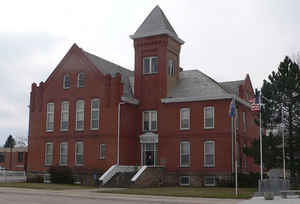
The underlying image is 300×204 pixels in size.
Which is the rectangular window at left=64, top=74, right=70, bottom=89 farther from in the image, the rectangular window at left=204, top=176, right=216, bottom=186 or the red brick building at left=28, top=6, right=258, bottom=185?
the rectangular window at left=204, top=176, right=216, bottom=186

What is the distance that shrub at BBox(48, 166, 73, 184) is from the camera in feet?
142

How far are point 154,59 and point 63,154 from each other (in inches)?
543

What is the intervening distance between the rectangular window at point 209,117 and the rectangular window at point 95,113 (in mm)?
10863

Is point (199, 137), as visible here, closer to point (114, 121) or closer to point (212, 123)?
point (212, 123)

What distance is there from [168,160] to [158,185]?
9.72 feet

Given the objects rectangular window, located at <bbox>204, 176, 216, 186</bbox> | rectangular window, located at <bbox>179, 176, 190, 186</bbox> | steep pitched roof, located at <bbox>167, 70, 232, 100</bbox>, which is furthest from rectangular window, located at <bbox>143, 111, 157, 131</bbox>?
rectangular window, located at <bbox>204, 176, 216, 186</bbox>

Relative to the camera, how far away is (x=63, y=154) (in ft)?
156

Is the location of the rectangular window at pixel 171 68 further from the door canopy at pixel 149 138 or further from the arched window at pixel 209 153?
the arched window at pixel 209 153

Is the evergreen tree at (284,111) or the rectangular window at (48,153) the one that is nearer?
the evergreen tree at (284,111)

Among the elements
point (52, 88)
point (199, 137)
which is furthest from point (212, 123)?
point (52, 88)

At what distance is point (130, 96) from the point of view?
4744cm

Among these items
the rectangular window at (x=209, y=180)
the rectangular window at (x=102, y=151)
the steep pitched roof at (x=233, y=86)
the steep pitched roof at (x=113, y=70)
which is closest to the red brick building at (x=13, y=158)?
the steep pitched roof at (x=113, y=70)

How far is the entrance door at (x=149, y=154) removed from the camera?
151 ft

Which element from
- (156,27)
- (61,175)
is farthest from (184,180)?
(156,27)
